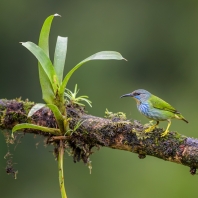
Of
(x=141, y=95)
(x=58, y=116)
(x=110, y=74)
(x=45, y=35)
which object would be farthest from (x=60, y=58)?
(x=110, y=74)

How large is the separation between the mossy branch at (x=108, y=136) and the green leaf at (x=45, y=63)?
0.71ft

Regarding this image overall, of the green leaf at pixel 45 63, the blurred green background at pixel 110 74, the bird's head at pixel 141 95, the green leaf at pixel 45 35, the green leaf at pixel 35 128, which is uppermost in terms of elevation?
the green leaf at pixel 45 35

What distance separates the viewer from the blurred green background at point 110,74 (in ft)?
35.8

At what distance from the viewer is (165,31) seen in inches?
529

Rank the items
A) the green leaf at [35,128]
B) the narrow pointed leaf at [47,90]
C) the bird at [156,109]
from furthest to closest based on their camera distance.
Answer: the bird at [156,109] < the narrow pointed leaf at [47,90] < the green leaf at [35,128]

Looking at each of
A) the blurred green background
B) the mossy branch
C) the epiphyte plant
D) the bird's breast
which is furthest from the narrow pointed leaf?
the blurred green background

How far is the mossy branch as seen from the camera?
12.1 ft

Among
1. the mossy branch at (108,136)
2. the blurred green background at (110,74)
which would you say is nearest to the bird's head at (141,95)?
the mossy branch at (108,136)

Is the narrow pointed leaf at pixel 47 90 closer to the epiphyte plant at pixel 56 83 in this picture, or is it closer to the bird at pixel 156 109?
the epiphyte plant at pixel 56 83

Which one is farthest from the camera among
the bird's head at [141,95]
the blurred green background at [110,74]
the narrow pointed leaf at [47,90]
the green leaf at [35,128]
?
the blurred green background at [110,74]

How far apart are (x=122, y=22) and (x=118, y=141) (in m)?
9.48

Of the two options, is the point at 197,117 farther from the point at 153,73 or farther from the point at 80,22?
the point at 80,22

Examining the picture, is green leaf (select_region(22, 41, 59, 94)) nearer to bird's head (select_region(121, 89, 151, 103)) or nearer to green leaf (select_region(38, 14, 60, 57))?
green leaf (select_region(38, 14, 60, 57))

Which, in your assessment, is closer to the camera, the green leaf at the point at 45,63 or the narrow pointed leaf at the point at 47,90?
the green leaf at the point at 45,63
